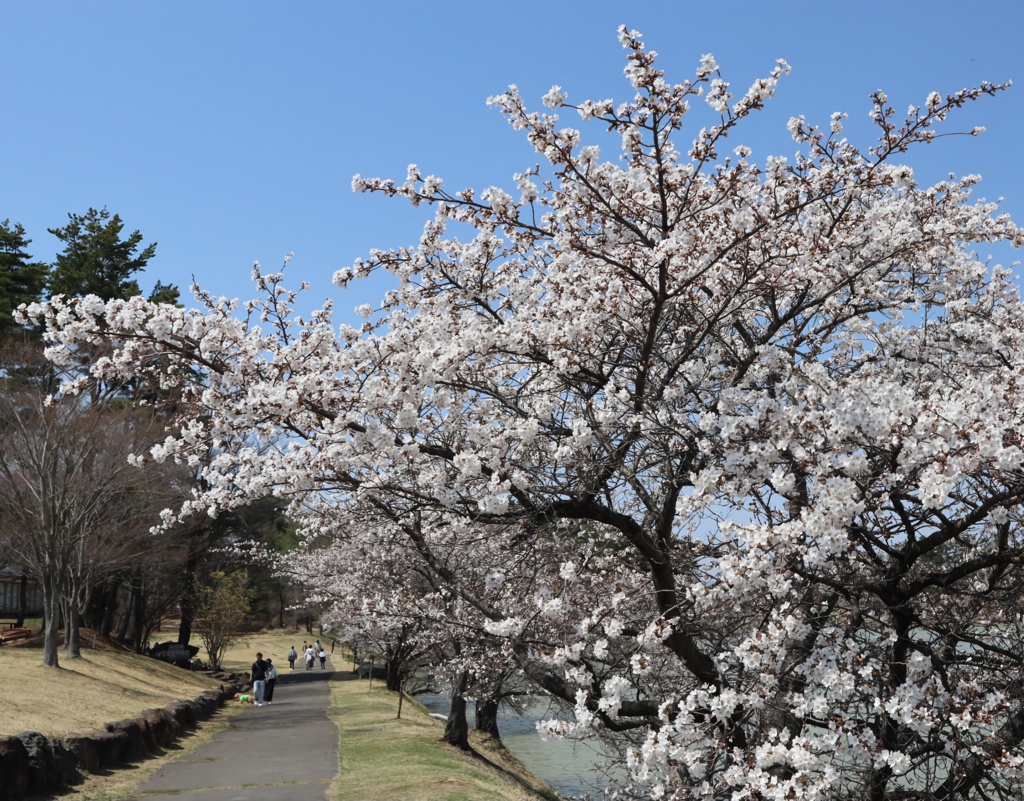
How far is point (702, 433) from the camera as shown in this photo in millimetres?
5578

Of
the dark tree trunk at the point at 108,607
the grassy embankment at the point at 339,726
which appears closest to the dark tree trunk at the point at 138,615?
the dark tree trunk at the point at 108,607

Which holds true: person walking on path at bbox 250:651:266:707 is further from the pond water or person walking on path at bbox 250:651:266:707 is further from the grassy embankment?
the pond water

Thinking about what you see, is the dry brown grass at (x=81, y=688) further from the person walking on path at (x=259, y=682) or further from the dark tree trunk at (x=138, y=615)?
the dark tree trunk at (x=138, y=615)

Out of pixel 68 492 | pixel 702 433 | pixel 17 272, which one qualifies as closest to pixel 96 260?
pixel 17 272

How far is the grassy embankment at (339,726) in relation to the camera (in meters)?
13.2

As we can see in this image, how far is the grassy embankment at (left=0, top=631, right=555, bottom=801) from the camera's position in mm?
13180

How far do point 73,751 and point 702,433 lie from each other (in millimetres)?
11593

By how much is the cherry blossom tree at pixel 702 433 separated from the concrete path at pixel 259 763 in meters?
7.40

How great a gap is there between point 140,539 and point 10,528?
3693mm

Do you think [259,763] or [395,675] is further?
[395,675]

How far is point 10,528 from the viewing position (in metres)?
26.1

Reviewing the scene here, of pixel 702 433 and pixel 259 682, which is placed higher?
pixel 702 433

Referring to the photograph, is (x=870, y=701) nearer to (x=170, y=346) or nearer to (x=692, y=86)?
(x=692, y=86)

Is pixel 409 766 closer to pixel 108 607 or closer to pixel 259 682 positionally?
pixel 259 682
